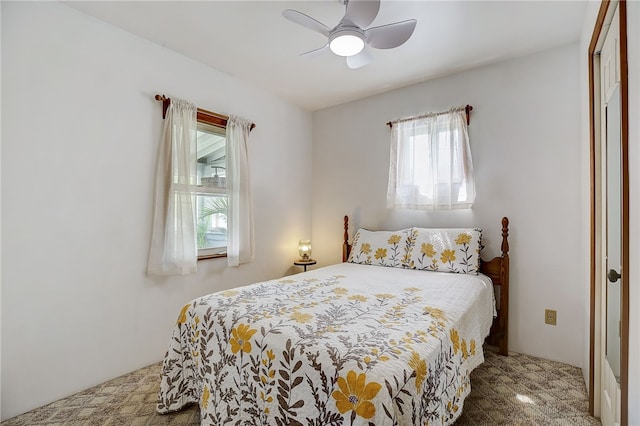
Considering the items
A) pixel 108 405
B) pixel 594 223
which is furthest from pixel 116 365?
pixel 594 223

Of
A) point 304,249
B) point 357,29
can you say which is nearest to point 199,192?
point 304,249

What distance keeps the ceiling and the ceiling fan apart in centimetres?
25

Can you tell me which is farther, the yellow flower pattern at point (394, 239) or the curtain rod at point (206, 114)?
the yellow flower pattern at point (394, 239)

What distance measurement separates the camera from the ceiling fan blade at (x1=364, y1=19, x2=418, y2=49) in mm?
1846

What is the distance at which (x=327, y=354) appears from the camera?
3.89 feet

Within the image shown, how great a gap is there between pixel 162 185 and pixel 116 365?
139 cm

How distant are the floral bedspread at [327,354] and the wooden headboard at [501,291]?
25.0 inches

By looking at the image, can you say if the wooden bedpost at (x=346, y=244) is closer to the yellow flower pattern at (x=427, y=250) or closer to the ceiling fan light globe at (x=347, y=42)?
the yellow flower pattern at (x=427, y=250)

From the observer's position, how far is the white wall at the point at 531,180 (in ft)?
8.16

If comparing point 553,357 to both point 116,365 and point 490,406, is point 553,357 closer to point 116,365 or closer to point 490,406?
point 490,406

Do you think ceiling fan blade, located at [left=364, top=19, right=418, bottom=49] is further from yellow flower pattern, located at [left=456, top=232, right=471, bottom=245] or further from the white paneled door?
yellow flower pattern, located at [left=456, top=232, right=471, bottom=245]

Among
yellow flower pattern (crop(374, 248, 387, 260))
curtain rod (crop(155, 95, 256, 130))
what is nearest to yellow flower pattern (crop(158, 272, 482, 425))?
yellow flower pattern (crop(374, 248, 387, 260))
